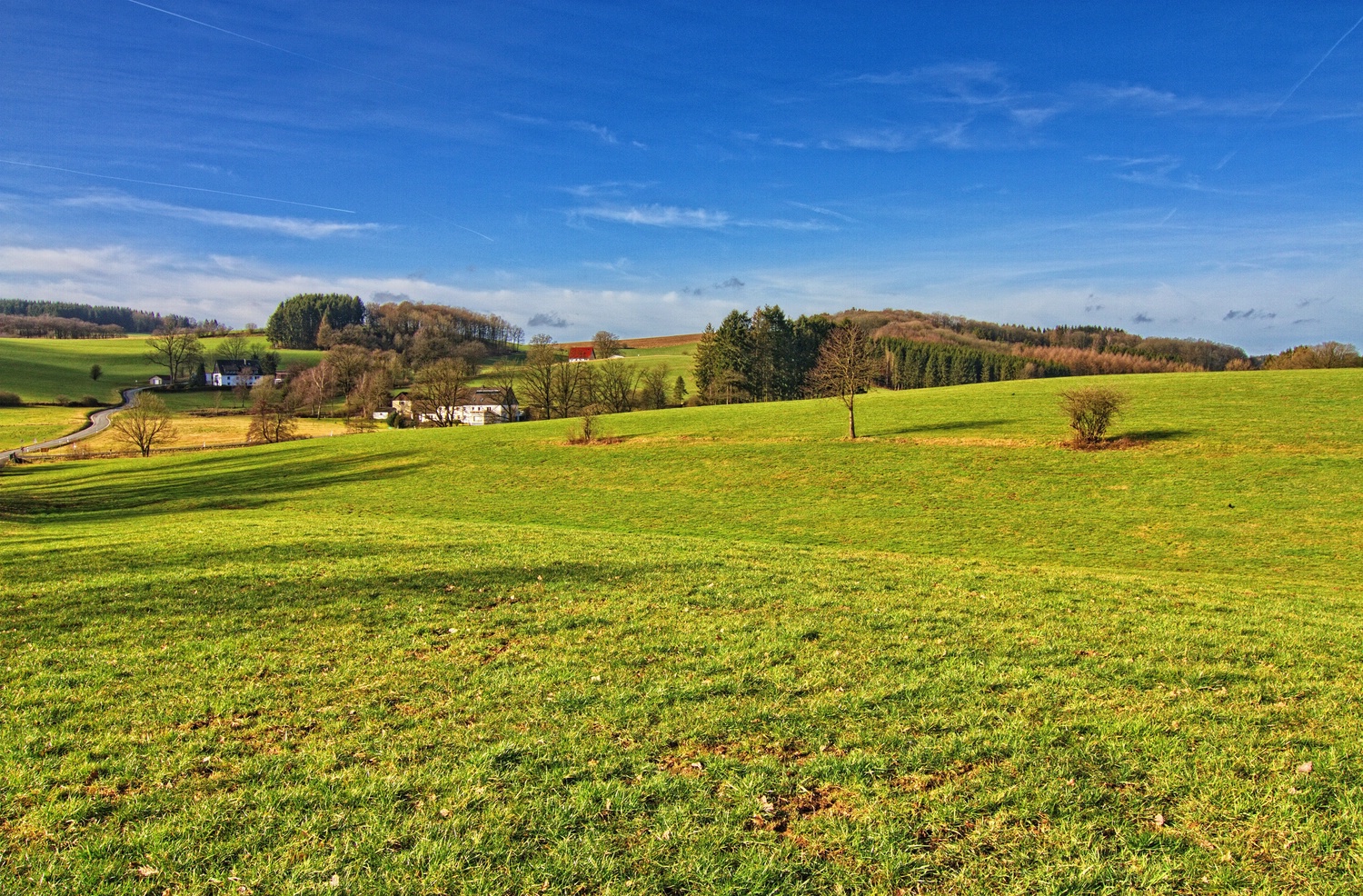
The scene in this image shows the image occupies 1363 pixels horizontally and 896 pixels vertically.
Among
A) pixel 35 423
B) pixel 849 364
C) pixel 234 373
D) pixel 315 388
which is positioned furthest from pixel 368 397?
pixel 849 364

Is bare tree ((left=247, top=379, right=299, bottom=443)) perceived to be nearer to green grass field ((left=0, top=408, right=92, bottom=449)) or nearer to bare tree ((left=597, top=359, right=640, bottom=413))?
green grass field ((left=0, top=408, right=92, bottom=449))

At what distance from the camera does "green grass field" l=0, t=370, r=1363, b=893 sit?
5.05 meters

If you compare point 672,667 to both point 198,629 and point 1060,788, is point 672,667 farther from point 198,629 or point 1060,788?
point 198,629

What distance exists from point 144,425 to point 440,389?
3060 centimetres

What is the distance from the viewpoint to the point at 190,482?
39875mm

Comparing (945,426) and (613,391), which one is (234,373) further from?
(945,426)

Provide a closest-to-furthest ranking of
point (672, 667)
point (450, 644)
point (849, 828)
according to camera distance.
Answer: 1. point (849, 828)
2. point (672, 667)
3. point (450, 644)

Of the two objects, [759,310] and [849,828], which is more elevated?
[759,310]

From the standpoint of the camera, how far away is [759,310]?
98.2 m

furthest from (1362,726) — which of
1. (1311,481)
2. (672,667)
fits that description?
(1311,481)

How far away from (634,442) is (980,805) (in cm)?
4097

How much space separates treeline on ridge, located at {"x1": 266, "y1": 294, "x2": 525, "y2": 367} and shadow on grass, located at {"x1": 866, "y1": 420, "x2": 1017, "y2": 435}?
12379cm

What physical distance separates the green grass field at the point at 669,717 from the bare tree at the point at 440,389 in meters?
67.0

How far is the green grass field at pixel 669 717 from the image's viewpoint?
505 centimetres
